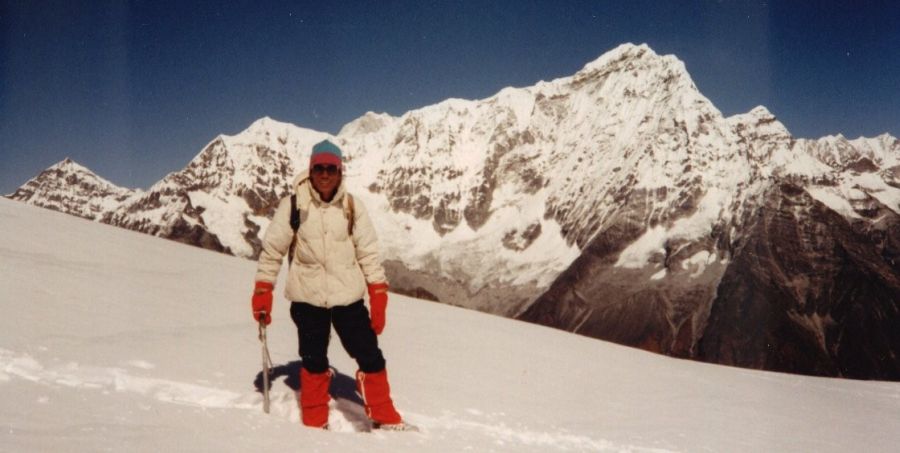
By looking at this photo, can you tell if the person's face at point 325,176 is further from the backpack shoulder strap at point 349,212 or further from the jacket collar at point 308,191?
the backpack shoulder strap at point 349,212

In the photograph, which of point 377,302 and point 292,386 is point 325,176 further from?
point 292,386

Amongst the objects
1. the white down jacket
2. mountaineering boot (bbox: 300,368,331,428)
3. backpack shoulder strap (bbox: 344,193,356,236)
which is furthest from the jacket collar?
mountaineering boot (bbox: 300,368,331,428)

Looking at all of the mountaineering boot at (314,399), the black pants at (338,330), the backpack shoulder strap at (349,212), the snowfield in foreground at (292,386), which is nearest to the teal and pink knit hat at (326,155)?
the backpack shoulder strap at (349,212)

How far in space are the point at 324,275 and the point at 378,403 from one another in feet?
4.62

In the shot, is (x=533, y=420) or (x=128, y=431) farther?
(x=533, y=420)

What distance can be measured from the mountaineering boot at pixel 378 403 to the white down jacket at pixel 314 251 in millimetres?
874

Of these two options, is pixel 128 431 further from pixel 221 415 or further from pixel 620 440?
pixel 620 440

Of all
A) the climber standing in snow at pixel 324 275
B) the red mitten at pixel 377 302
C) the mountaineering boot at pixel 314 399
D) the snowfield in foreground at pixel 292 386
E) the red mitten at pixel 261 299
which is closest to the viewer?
the snowfield in foreground at pixel 292 386

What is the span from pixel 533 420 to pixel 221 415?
3.53 meters

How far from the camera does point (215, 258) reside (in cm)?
1809

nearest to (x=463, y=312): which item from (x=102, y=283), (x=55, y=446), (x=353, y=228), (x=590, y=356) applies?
(x=590, y=356)

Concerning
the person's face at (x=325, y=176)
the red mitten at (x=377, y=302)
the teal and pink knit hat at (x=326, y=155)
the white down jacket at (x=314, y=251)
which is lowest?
the red mitten at (x=377, y=302)

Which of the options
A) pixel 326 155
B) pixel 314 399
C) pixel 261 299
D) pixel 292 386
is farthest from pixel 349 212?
pixel 292 386

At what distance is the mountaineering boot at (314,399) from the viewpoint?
6.63 meters
